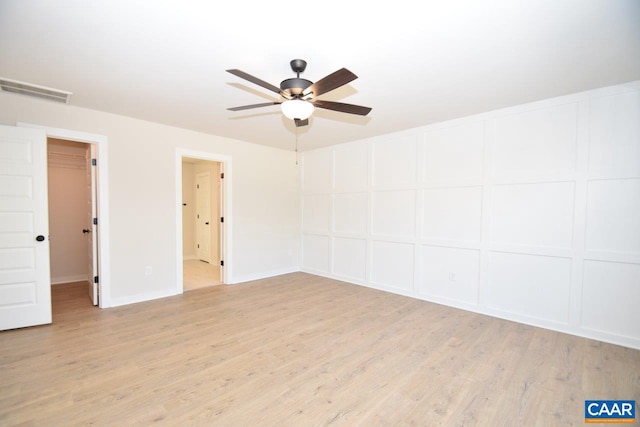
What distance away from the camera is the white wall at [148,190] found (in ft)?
11.5

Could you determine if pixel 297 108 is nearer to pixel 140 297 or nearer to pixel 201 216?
pixel 140 297

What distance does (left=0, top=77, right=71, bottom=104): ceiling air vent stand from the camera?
110 inches

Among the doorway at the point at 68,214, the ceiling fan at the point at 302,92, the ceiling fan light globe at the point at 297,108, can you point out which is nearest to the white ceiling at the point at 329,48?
the ceiling fan at the point at 302,92

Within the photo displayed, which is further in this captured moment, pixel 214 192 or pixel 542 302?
pixel 214 192

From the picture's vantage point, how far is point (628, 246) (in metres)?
2.75

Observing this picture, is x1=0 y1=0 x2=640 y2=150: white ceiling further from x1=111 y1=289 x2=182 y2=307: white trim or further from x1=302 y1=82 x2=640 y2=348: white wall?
x1=111 y1=289 x2=182 y2=307: white trim

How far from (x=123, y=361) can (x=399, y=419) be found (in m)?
2.33

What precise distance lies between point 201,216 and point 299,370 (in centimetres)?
567

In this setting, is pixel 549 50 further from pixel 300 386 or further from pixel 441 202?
pixel 300 386

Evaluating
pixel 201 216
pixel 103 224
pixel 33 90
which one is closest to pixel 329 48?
pixel 33 90

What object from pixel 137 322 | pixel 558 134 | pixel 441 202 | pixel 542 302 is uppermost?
pixel 558 134

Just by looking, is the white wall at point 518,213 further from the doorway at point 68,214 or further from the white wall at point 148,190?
the doorway at point 68,214

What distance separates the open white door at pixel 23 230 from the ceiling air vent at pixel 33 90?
1.28 ft

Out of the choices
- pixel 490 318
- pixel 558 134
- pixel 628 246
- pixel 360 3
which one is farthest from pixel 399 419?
pixel 558 134
